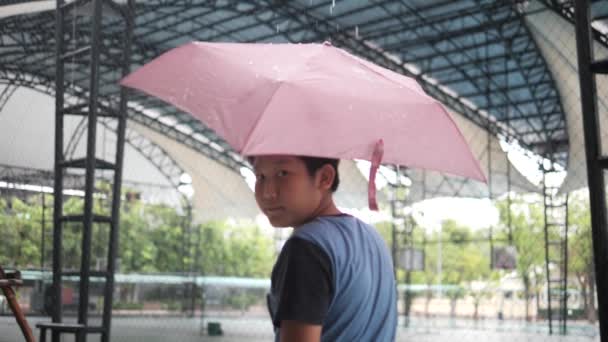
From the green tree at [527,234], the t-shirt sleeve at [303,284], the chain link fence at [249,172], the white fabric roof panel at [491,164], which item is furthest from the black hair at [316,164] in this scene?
the green tree at [527,234]

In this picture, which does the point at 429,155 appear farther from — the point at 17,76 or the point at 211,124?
the point at 17,76

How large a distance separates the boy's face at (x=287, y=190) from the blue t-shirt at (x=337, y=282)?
56 mm

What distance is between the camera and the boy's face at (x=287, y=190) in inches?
65.0

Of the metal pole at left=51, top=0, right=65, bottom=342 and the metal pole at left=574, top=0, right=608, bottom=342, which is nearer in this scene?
the metal pole at left=574, top=0, right=608, bottom=342

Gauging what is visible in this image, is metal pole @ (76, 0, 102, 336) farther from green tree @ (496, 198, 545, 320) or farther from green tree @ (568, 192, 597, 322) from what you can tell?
green tree @ (496, 198, 545, 320)

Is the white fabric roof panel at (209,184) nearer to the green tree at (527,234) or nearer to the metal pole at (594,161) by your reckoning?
the green tree at (527,234)

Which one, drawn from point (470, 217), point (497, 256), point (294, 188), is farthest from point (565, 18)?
point (470, 217)

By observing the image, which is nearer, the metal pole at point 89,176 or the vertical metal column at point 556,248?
the metal pole at point 89,176

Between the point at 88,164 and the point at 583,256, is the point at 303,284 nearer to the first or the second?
the point at 88,164

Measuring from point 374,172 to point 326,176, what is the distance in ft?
0.37

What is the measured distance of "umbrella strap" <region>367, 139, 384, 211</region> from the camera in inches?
67.5

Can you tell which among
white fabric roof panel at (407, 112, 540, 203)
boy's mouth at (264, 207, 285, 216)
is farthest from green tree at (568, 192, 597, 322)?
boy's mouth at (264, 207, 285, 216)

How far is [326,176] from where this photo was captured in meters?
1.70

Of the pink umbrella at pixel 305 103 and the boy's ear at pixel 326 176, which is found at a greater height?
the pink umbrella at pixel 305 103
